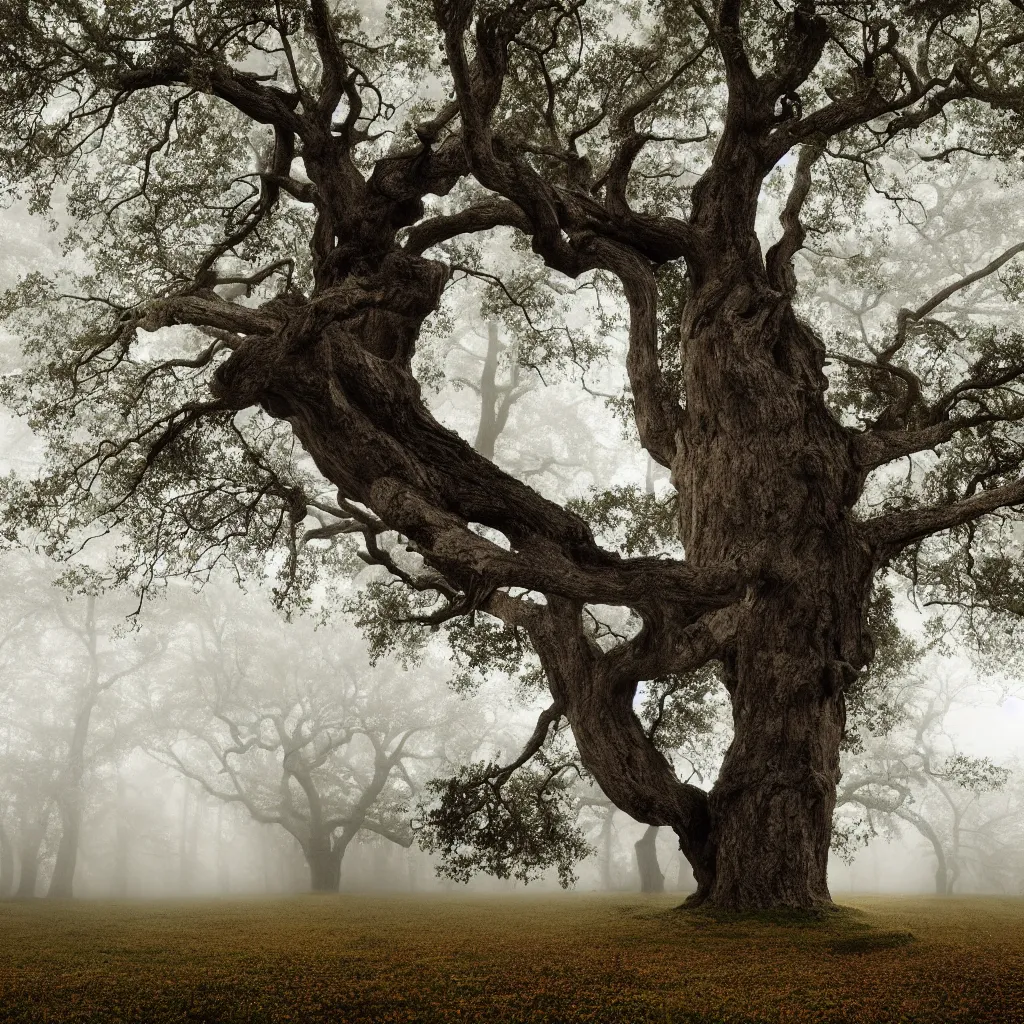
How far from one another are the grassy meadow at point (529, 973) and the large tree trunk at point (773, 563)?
0.81 m

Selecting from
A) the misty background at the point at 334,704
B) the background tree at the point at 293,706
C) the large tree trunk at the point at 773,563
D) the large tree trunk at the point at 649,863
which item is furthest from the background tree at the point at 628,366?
the background tree at the point at 293,706

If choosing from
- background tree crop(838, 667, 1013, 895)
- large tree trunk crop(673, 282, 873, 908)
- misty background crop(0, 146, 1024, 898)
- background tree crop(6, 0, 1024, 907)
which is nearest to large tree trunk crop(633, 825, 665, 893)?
misty background crop(0, 146, 1024, 898)

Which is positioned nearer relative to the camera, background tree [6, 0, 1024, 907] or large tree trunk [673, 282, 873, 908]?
background tree [6, 0, 1024, 907]

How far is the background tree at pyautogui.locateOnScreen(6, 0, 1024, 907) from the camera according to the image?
7.13m

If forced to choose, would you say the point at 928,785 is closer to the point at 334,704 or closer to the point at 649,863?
the point at 649,863

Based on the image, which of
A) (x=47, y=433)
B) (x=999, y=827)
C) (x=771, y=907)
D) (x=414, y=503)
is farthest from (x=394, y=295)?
(x=999, y=827)

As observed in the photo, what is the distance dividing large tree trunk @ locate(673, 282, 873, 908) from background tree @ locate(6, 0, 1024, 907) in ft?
0.09

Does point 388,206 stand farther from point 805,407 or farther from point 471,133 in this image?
point 805,407

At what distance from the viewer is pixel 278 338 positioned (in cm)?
702

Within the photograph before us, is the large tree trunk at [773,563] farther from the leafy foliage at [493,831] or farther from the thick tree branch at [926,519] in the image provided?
the leafy foliage at [493,831]

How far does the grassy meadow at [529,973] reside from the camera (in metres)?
3.29

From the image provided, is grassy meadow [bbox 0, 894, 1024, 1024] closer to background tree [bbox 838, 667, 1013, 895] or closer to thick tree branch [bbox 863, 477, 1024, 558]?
thick tree branch [bbox 863, 477, 1024, 558]

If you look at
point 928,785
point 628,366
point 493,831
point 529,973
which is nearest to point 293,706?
point 493,831

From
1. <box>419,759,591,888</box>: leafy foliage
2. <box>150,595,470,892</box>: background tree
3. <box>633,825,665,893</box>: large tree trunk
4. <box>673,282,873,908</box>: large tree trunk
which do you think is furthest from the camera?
<box>150,595,470,892</box>: background tree
